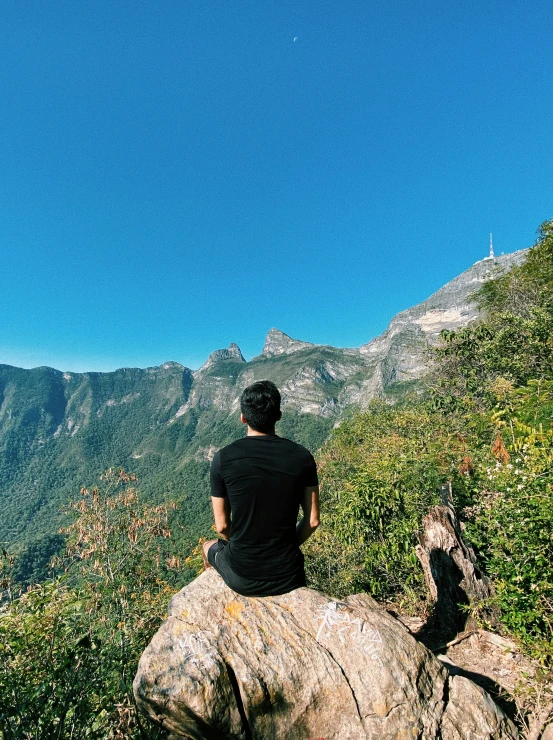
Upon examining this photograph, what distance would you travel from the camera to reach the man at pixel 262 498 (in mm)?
2674

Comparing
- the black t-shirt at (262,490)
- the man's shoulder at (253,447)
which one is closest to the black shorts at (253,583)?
the black t-shirt at (262,490)

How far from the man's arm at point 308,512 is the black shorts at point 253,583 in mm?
340

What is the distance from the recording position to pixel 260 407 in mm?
2748

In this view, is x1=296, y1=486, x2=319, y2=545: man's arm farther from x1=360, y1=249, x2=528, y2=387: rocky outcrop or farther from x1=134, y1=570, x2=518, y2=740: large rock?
x1=360, y1=249, x2=528, y2=387: rocky outcrop

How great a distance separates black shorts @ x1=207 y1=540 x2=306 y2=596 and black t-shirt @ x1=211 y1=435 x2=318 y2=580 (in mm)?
118

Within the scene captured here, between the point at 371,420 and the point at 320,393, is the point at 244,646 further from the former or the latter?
the point at 320,393

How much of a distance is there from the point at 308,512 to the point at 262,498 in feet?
1.68

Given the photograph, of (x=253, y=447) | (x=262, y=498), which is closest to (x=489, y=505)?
(x=262, y=498)

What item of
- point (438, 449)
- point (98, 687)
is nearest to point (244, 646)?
point (98, 687)

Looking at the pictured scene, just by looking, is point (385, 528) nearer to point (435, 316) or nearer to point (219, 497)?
point (219, 497)

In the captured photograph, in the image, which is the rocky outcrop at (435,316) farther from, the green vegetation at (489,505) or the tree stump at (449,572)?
the tree stump at (449,572)

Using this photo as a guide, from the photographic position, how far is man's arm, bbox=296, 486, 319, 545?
286 cm

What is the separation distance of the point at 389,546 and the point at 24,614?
529 cm

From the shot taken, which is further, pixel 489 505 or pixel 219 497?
pixel 489 505
